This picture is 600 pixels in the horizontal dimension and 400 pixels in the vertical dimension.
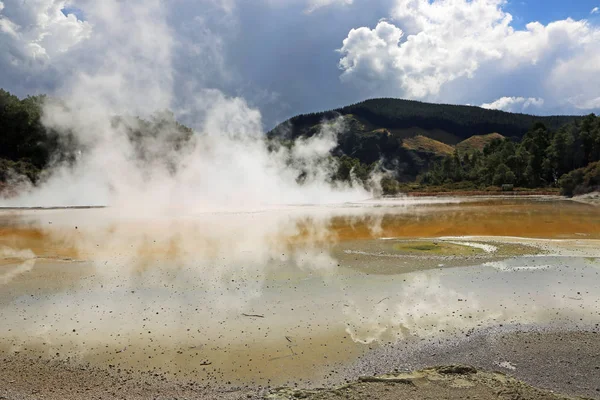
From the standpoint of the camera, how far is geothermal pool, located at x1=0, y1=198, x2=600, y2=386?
6.99 m

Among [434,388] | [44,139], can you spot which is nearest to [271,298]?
[434,388]

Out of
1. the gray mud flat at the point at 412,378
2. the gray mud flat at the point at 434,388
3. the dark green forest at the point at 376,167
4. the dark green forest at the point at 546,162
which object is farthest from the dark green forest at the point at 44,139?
the dark green forest at the point at 546,162

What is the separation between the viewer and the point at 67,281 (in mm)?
11805

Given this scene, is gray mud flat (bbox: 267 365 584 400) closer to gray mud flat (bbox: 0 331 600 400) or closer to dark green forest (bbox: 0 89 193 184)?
gray mud flat (bbox: 0 331 600 400)

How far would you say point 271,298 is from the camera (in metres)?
9.90

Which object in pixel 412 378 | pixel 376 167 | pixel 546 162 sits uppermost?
pixel 376 167

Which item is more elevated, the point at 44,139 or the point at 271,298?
the point at 44,139

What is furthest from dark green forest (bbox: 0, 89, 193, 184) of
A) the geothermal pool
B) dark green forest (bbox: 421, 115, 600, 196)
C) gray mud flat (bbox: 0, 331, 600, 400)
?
dark green forest (bbox: 421, 115, 600, 196)

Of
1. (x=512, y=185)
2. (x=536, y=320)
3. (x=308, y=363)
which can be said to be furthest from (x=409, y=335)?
(x=512, y=185)

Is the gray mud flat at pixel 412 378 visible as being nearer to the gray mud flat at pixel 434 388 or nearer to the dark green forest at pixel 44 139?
the gray mud flat at pixel 434 388

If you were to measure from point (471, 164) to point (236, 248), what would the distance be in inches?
4446

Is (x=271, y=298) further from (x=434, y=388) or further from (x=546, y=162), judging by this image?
(x=546, y=162)

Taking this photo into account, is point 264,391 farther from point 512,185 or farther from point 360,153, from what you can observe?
point 360,153

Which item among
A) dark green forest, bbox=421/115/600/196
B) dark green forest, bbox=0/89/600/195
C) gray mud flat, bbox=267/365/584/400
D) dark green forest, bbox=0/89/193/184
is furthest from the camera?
dark green forest, bbox=421/115/600/196
